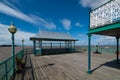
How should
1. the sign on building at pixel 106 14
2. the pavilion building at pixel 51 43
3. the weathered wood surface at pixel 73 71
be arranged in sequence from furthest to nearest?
the pavilion building at pixel 51 43, the weathered wood surface at pixel 73 71, the sign on building at pixel 106 14

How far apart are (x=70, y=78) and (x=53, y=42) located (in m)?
13.7

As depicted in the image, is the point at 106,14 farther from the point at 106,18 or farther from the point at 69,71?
the point at 69,71

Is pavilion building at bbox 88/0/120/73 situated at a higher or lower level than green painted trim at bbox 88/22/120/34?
higher

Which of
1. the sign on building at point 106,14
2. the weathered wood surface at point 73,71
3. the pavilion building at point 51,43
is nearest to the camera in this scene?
the sign on building at point 106,14

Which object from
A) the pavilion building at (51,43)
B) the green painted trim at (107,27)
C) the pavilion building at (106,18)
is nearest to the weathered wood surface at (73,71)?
the pavilion building at (106,18)

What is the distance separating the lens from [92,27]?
221 inches

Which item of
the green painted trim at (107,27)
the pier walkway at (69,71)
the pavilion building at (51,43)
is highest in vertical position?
the green painted trim at (107,27)

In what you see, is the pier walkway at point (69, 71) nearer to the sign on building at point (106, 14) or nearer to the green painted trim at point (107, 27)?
the green painted trim at point (107, 27)

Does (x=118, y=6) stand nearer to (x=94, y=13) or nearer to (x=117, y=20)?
(x=117, y=20)

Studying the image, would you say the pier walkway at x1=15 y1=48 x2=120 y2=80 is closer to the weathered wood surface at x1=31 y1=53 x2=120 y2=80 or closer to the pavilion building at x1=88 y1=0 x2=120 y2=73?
the weathered wood surface at x1=31 y1=53 x2=120 y2=80

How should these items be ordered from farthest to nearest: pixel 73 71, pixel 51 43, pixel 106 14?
pixel 51 43
pixel 73 71
pixel 106 14

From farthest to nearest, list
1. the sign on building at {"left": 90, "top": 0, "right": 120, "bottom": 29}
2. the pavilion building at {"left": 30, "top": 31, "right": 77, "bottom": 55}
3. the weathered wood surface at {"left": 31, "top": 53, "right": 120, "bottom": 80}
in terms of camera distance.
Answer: the pavilion building at {"left": 30, "top": 31, "right": 77, "bottom": 55}, the weathered wood surface at {"left": 31, "top": 53, "right": 120, "bottom": 80}, the sign on building at {"left": 90, "top": 0, "right": 120, "bottom": 29}

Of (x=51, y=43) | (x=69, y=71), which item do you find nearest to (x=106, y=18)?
(x=69, y=71)

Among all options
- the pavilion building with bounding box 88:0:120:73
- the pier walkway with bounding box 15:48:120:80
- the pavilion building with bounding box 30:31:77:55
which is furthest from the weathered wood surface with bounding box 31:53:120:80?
the pavilion building with bounding box 30:31:77:55
